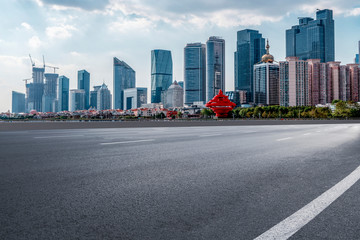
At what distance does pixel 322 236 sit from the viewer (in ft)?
9.29

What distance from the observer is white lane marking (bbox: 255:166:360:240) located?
113 inches

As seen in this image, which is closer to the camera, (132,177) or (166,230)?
(166,230)

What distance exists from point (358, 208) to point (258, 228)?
4.81ft

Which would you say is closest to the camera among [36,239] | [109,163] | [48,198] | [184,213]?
[36,239]

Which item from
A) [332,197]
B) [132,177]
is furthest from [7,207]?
[332,197]

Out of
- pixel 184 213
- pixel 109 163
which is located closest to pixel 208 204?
pixel 184 213

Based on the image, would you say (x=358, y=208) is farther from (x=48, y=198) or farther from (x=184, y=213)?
(x=48, y=198)

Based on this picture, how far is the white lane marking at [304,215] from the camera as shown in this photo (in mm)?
2870

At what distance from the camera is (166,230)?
296 cm

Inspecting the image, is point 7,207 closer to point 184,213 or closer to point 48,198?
point 48,198

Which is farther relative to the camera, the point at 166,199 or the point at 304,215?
the point at 166,199

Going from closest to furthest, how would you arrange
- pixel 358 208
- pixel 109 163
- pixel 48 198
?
pixel 358 208
pixel 48 198
pixel 109 163

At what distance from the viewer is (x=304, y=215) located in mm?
3410

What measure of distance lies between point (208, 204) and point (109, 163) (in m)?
3.65
